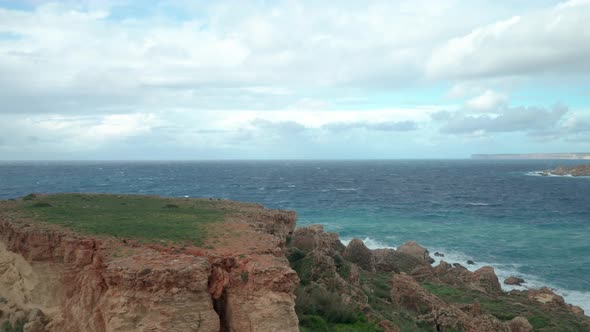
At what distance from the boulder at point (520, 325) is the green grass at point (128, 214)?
54.2 ft

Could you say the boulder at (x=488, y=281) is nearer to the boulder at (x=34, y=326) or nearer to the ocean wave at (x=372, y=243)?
the ocean wave at (x=372, y=243)

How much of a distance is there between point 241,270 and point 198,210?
9695 mm

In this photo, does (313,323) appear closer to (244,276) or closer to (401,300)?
(244,276)

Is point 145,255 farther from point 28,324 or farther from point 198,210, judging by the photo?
point 198,210

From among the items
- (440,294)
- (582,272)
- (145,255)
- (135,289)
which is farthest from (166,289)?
(582,272)

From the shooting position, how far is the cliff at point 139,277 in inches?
484

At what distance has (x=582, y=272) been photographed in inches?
1494

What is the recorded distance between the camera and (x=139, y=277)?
40.2ft

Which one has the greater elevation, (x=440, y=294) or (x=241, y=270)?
(x=241, y=270)

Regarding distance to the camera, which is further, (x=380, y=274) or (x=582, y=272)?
(x=582, y=272)

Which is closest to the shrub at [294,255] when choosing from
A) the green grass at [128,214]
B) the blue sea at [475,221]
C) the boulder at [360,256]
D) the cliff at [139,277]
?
the green grass at [128,214]

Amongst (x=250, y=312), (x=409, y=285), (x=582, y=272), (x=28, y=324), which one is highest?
(x=250, y=312)

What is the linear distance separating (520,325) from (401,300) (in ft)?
20.5

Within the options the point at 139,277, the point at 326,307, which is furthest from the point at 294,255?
the point at 139,277
